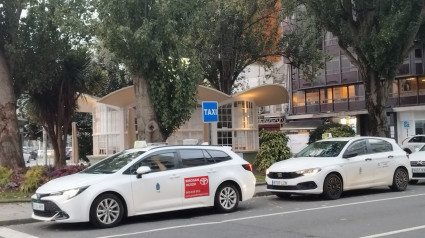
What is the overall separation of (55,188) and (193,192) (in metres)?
2.72

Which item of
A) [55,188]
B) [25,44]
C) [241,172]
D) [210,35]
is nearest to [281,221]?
[241,172]

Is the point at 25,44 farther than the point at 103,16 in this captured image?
A: Yes

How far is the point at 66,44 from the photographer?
18.5 m

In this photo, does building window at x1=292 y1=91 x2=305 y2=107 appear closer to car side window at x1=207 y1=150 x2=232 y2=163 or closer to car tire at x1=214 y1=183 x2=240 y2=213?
car side window at x1=207 y1=150 x2=232 y2=163

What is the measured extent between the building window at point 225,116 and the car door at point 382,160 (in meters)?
7.70

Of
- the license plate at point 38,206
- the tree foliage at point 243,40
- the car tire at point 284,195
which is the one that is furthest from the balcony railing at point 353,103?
the license plate at point 38,206

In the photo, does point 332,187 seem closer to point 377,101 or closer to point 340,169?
point 340,169

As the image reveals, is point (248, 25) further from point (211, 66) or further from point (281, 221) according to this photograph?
point (281, 221)

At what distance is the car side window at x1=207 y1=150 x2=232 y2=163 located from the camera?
35.9 feet

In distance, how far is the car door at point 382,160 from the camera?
13555 mm

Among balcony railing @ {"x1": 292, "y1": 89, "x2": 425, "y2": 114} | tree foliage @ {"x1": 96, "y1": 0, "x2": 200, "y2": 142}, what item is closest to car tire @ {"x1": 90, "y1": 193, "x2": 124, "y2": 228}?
tree foliage @ {"x1": 96, "y1": 0, "x2": 200, "y2": 142}

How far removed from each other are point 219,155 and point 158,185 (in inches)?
71.0

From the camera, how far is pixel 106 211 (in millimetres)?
9195

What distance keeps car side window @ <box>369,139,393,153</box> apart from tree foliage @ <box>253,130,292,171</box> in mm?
4873
